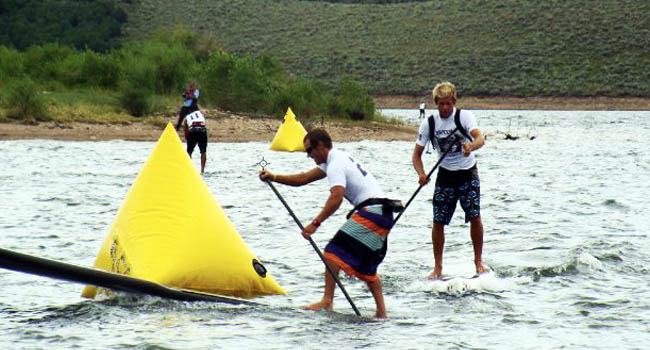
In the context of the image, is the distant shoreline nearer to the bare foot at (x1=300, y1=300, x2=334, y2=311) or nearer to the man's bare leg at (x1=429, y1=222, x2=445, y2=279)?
the man's bare leg at (x1=429, y1=222, x2=445, y2=279)

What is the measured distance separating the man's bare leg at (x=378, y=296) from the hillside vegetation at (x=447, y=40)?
6223cm

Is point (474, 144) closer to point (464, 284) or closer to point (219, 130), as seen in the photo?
point (464, 284)

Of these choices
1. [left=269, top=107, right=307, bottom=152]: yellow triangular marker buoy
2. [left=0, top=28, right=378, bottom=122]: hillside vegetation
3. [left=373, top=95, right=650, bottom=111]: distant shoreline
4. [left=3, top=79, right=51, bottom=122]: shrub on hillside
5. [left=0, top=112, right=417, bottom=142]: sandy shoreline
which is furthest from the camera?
[left=373, top=95, right=650, bottom=111]: distant shoreline

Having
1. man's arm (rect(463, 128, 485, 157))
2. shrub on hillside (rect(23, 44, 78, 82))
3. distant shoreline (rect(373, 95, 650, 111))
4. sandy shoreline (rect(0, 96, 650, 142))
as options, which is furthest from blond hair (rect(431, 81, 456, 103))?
distant shoreline (rect(373, 95, 650, 111))

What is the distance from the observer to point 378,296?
815 centimetres

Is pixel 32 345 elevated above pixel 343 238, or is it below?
below

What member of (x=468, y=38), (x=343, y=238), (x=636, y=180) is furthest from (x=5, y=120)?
(x=468, y=38)

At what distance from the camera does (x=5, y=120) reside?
2958 cm

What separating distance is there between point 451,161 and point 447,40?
7295cm

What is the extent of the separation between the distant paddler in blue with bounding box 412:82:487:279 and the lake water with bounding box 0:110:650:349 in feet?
1.67

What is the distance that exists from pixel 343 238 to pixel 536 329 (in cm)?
149

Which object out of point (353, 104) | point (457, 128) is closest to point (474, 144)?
point (457, 128)

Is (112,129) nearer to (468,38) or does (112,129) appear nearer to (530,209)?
(530,209)

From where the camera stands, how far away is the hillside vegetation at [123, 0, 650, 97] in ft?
235
